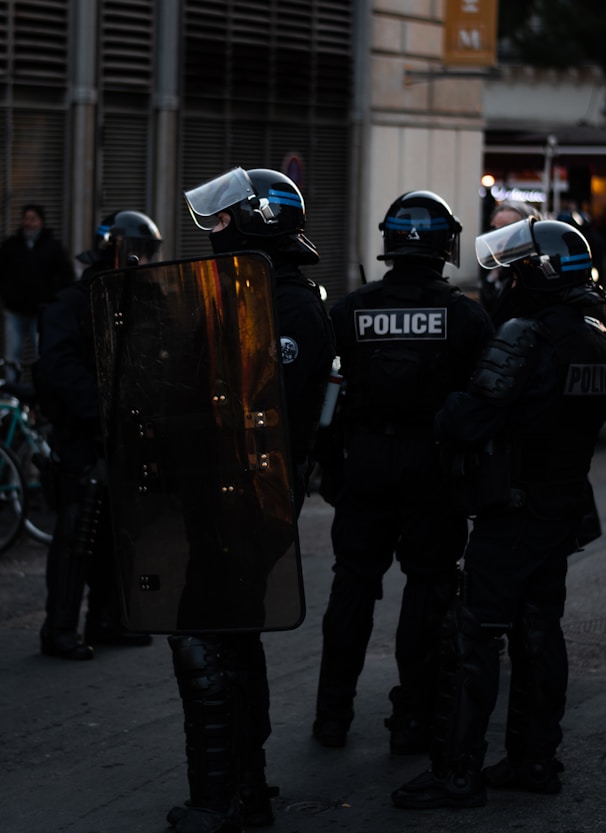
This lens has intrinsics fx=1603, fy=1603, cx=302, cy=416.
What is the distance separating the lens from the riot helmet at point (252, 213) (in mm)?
4703

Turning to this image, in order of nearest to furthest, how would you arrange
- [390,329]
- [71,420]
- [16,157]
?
[390,329] < [71,420] < [16,157]

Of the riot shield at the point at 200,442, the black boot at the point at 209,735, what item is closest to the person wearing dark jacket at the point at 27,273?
the riot shield at the point at 200,442

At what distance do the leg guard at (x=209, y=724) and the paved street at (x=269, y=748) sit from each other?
317mm

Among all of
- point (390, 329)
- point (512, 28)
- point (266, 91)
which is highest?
point (512, 28)

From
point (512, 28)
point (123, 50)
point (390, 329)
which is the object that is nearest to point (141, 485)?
point (390, 329)

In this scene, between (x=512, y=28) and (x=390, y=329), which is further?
(x=512, y=28)

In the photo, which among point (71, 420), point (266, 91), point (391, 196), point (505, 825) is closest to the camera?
point (505, 825)

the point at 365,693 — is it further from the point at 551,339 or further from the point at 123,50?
the point at 123,50

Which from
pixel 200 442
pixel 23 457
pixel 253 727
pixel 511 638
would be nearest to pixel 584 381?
pixel 511 638

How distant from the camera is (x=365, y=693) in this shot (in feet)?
20.3

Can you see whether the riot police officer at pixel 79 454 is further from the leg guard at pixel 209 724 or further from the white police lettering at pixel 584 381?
the white police lettering at pixel 584 381

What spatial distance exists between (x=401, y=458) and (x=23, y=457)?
461 centimetres

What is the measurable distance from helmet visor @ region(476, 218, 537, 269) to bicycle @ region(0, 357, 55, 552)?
13.4 ft

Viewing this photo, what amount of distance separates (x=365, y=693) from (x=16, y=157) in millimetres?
7321
